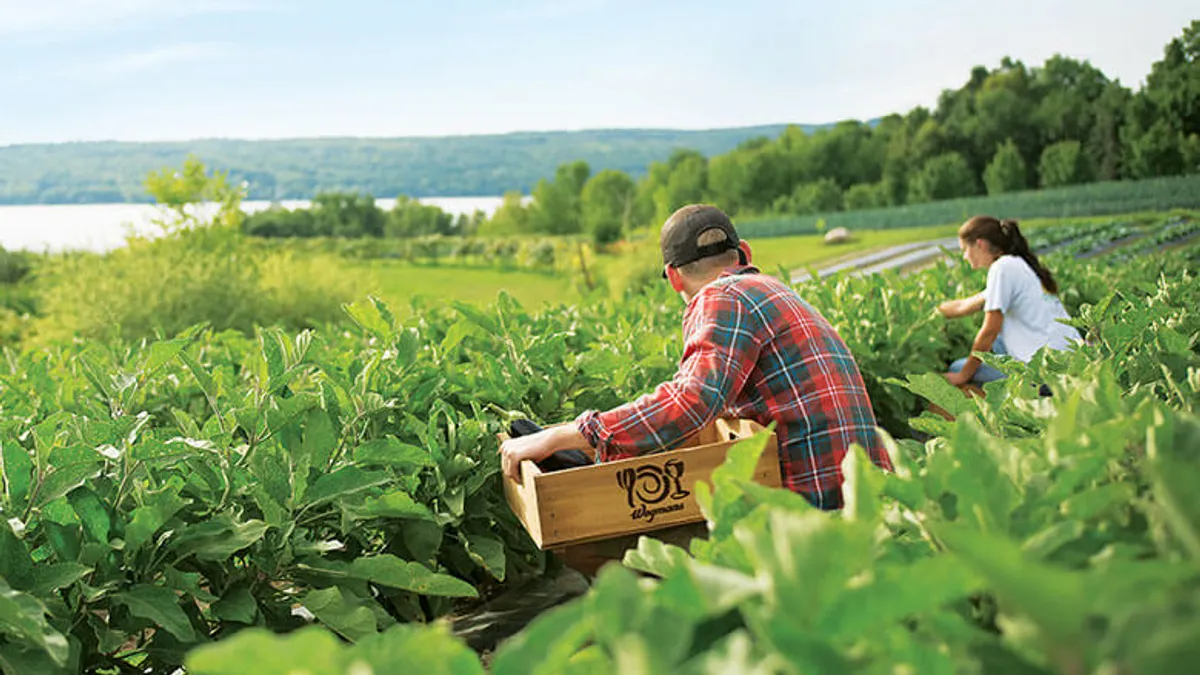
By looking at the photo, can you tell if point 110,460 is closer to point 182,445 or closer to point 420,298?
point 182,445

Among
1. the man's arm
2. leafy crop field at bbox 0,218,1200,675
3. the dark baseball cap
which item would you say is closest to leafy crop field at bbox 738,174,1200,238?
leafy crop field at bbox 0,218,1200,675

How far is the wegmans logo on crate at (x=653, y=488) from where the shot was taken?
300 cm

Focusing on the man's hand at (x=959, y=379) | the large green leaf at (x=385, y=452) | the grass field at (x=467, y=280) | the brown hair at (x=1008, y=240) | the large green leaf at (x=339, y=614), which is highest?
the brown hair at (x=1008, y=240)

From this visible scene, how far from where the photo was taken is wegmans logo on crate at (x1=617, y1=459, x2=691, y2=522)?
3.00m

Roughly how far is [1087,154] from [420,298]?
38.5ft

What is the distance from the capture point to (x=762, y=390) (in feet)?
10.3

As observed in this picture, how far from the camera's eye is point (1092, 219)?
14227mm

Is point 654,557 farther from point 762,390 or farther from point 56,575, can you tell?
point 762,390

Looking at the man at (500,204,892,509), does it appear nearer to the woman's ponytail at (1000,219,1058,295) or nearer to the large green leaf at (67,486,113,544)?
the large green leaf at (67,486,113,544)

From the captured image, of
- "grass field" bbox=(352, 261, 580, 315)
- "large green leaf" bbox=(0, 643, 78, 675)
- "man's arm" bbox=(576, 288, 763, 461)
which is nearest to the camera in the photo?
"large green leaf" bbox=(0, 643, 78, 675)

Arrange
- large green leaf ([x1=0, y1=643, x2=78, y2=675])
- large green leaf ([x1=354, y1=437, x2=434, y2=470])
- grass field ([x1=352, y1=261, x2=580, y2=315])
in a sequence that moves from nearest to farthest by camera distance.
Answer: large green leaf ([x1=0, y1=643, x2=78, y2=675]) → large green leaf ([x1=354, y1=437, x2=434, y2=470]) → grass field ([x1=352, y1=261, x2=580, y2=315])

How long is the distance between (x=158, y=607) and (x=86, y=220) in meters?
25.8

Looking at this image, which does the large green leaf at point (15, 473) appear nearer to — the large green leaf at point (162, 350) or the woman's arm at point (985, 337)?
the large green leaf at point (162, 350)

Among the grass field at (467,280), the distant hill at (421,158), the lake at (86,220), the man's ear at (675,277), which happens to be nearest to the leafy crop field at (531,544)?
the man's ear at (675,277)
